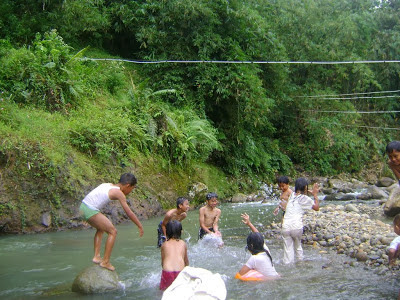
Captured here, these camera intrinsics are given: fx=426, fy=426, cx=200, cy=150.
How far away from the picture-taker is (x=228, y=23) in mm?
19406

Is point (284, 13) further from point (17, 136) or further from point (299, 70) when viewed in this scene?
point (17, 136)

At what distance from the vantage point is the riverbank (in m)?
7.96

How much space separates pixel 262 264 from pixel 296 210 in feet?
4.55

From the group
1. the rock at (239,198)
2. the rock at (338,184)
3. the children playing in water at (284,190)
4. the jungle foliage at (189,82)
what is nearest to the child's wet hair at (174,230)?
the children playing in water at (284,190)

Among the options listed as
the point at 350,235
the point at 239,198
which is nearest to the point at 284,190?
the point at 350,235

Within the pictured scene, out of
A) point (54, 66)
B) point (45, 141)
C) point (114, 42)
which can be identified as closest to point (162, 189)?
point (45, 141)

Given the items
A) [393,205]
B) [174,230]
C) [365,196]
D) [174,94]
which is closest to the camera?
[174,230]

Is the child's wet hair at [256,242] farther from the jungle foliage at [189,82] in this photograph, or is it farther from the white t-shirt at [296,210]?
the jungle foliage at [189,82]

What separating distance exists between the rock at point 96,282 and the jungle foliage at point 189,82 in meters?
5.50

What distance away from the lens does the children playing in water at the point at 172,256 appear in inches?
220

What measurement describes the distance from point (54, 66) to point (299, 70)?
1893 centimetres

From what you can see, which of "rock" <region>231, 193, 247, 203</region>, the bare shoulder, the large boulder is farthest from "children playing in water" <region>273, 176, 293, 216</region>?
"rock" <region>231, 193, 247, 203</region>

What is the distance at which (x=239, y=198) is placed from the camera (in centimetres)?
1762

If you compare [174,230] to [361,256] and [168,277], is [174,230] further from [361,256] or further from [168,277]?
[361,256]
